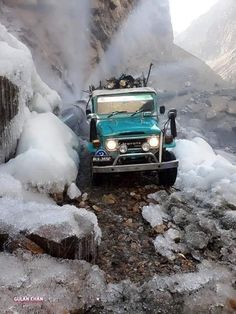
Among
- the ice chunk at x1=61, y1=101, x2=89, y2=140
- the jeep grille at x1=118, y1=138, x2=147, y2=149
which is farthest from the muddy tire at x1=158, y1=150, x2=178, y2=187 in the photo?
the ice chunk at x1=61, y1=101, x2=89, y2=140

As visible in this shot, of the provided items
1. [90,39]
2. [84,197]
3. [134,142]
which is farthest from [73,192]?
[90,39]

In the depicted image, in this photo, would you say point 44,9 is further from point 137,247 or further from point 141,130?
point 137,247

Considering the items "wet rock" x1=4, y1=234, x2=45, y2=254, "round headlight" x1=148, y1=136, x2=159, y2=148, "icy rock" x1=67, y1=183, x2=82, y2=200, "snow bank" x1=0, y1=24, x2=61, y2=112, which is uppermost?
"snow bank" x1=0, y1=24, x2=61, y2=112

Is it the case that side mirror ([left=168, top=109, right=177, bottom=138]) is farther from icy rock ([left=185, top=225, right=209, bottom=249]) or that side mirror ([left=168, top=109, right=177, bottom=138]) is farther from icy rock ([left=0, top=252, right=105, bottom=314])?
icy rock ([left=0, top=252, right=105, bottom=314])

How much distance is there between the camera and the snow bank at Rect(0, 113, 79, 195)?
21.9 ft

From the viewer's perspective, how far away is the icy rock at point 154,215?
643cm

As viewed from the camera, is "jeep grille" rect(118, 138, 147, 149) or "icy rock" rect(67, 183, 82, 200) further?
"jeep grille" rect(118, 138, 147, 149)

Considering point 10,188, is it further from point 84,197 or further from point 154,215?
point 154,215

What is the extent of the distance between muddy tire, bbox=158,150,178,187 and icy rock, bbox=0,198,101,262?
2711mm

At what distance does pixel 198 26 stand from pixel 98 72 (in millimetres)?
117144

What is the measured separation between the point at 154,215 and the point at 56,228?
2.19m

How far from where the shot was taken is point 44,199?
6.57 meters

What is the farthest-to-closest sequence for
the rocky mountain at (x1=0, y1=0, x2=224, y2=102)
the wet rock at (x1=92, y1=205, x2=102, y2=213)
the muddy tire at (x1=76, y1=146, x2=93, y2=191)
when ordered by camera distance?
the rocky mountain at (x1=0, y1=0, x2=224, y2=102) → the muddy tire at (x1=76, y1=146, x2=93, y2=191) → the wet rock at (x1=92, y1=205, x2=102, y2=213)

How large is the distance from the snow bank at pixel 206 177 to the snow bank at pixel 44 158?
248 cm
